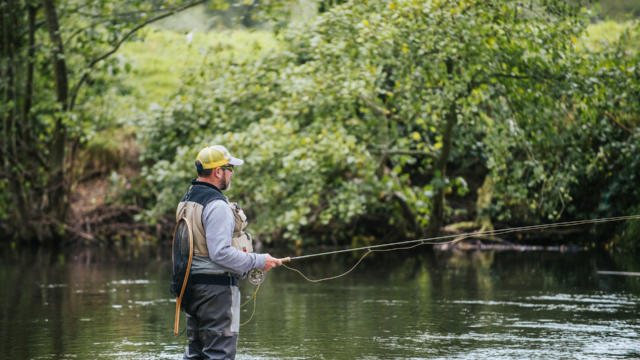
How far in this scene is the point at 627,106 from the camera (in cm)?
1655

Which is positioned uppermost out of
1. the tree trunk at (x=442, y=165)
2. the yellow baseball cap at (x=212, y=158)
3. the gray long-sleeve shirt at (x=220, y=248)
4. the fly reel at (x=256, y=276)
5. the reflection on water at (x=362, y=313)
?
the tree trunk at (x=442, y=165)

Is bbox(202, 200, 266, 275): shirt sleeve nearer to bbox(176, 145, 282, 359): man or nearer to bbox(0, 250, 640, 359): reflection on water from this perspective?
bbox(176, 145, 282, 359): man

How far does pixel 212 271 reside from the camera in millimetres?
5660

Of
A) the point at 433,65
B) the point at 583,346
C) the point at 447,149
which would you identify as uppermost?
the point at 433,65

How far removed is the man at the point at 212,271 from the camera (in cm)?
559

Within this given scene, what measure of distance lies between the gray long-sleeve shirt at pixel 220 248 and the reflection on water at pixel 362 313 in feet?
7.17

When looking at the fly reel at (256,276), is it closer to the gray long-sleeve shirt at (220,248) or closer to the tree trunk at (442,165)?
the gray long-sleeve shirt at (220,248)

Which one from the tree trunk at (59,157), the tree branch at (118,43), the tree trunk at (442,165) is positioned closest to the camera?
the tree trunk at (442,165)

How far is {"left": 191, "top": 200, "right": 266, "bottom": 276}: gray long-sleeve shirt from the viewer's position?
219 inches

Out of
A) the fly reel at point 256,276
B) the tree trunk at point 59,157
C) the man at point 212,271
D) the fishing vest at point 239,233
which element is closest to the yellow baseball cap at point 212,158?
the man at point 212,271

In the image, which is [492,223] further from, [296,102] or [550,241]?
[296,102]

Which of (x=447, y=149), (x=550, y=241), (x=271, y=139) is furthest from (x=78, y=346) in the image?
(x=550, y=241)

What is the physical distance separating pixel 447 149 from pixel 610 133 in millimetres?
3798

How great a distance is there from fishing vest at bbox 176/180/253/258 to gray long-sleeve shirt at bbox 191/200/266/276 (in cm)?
4
